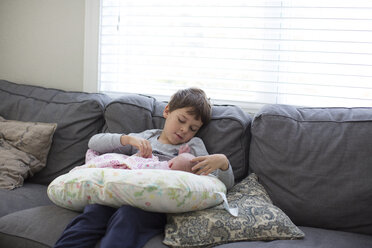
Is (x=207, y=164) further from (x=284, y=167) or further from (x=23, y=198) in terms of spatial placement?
(x=23, y=198)

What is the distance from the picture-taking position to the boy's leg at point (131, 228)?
1.36m

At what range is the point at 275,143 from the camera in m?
1.89

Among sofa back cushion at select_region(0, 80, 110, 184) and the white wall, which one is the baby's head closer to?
sofa back cushion at select_region(0, 80, 110, 184)

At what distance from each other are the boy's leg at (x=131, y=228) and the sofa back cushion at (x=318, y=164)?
0.66 metres

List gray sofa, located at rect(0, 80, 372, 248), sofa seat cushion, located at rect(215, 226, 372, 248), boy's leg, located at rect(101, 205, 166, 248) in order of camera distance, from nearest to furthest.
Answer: boy's leg, located at rect(101, 205, 166, 248) → sofa seat cushion, located at rect(215, 226, 372, 248) → gray sofa, located at rect(0, 80, 372, 248)

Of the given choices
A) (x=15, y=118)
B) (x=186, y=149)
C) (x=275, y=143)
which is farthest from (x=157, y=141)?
(x=15, y=118)

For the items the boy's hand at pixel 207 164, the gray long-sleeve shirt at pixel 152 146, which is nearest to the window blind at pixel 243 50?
the gray long-sleeve shirt at pixel 152 146

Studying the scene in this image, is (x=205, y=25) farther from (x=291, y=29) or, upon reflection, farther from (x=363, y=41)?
(x=363, y=41)

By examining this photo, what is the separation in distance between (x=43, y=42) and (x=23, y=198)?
1330mm

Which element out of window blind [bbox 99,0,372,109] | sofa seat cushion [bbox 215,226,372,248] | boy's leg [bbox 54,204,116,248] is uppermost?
window blind [bbox 99,0,372,109]

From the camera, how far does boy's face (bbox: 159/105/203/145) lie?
1952 millimetres

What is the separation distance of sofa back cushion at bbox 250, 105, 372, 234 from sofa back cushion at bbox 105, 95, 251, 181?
73 millimetres

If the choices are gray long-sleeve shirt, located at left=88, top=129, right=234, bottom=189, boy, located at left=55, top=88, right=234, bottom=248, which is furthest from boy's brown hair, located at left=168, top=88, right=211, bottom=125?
gray long-sleeve shirt, located at left=88, top=129, right=234, bottom=189

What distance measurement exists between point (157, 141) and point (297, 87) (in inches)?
35.4
